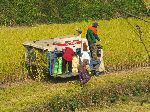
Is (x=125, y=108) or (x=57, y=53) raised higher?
(x=57, y=53)

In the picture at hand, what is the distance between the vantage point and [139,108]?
13164mm

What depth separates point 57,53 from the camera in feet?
50.5

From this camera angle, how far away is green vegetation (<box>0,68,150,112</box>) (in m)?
12.4

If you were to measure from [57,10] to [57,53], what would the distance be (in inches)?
447

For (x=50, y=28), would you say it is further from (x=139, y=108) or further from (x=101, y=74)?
(x=139, y=108)

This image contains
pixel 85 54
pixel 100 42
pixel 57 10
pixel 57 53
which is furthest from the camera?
pixel 57 10

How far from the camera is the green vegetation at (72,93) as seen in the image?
1243 cm

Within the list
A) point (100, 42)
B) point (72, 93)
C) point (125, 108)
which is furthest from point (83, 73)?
point (100, 42)

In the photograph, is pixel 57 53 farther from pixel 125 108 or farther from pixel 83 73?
pixel 125 108

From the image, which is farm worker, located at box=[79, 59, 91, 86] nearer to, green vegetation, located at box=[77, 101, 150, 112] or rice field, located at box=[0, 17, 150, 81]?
green vegetation, located at box=[77, 101, 150, 112]

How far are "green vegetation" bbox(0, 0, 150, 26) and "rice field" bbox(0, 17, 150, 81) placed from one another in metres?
1.12

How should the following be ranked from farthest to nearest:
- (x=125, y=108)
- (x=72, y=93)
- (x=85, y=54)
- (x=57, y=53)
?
(x=85, y=54) < (x=57, y=53) < (x=72, y=93) < (x=125, y=108)

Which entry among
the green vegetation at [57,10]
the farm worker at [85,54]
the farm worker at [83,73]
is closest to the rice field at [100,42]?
the green vegetation at [57,10]

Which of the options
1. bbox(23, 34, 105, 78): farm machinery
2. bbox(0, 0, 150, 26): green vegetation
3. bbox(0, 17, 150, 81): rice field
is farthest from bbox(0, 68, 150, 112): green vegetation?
bbox(0, 0, 150, 26): green vegetation
